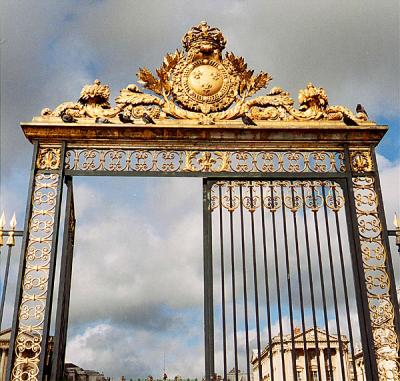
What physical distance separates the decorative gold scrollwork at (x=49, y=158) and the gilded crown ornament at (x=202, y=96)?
2.02 feet

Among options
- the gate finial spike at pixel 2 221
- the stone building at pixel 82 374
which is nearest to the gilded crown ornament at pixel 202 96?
the gate finial spike at pixel 2 221

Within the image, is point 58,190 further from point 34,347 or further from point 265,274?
point 265,274

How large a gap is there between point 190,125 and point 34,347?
14.5 feet

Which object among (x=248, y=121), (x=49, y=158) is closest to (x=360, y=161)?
(x=248, y=121)

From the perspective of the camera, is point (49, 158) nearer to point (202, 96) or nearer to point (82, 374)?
point (202, 96)

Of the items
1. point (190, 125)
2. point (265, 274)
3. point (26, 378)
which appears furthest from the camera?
point (190, 125)

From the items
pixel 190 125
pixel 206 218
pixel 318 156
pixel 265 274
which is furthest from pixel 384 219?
pixel 190 125

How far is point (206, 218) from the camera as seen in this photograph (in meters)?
9.59

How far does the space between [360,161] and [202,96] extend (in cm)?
307

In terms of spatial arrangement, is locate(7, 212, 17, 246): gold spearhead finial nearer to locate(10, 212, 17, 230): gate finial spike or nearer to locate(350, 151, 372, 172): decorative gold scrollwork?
locate(10, 212, 17, 230): gate finial spike

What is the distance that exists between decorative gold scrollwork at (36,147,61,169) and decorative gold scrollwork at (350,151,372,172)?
519 centimetres

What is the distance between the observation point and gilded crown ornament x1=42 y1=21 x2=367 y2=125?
10.2 m

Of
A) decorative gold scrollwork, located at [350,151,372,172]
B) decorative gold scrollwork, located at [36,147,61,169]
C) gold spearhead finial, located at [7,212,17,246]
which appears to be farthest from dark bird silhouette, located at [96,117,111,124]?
decorative gold scrollwork, located at [350,151,372,172]

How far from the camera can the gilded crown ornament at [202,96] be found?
10.2m
